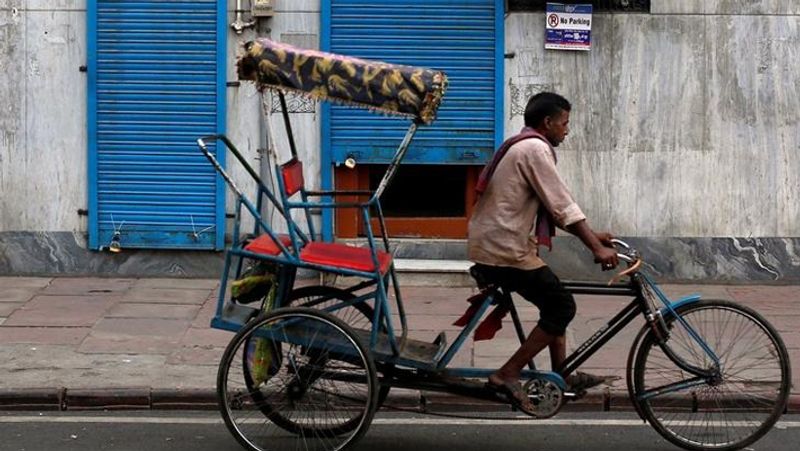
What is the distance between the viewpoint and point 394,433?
6945mm

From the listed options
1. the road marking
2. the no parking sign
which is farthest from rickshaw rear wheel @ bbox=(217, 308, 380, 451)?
the no parking sign

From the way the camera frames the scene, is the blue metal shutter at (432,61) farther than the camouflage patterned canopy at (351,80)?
Yes

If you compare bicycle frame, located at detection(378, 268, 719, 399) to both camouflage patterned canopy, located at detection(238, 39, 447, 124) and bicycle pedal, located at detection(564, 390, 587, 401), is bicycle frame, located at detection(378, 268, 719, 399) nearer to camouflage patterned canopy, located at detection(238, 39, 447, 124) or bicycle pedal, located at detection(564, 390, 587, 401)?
bicycle pedal, located at detection(564, 390, 587, 401)

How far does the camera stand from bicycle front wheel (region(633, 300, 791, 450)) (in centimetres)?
628

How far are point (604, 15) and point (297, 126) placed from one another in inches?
107

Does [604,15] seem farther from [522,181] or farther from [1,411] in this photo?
[1,411]

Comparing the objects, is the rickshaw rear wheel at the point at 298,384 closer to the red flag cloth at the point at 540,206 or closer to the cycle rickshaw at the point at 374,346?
the cycle rickshaw at the point at 374,346

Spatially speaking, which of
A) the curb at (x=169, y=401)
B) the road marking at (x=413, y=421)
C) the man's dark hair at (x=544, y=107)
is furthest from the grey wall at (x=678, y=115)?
the man's dark hair at (x=544, y=107)

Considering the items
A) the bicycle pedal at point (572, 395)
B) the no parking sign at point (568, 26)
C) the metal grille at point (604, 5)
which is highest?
the metal grille at point (604, 5)

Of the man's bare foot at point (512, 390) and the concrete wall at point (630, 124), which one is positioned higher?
the concrete wall at point (630, 124)

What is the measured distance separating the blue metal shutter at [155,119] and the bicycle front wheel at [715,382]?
5394 millimetres

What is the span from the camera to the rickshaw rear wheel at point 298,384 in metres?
6.13

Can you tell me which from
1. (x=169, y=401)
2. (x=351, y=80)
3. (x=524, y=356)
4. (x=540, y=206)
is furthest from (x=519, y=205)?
(x=169, y=401)

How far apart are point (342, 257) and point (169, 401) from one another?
181 centimetres
